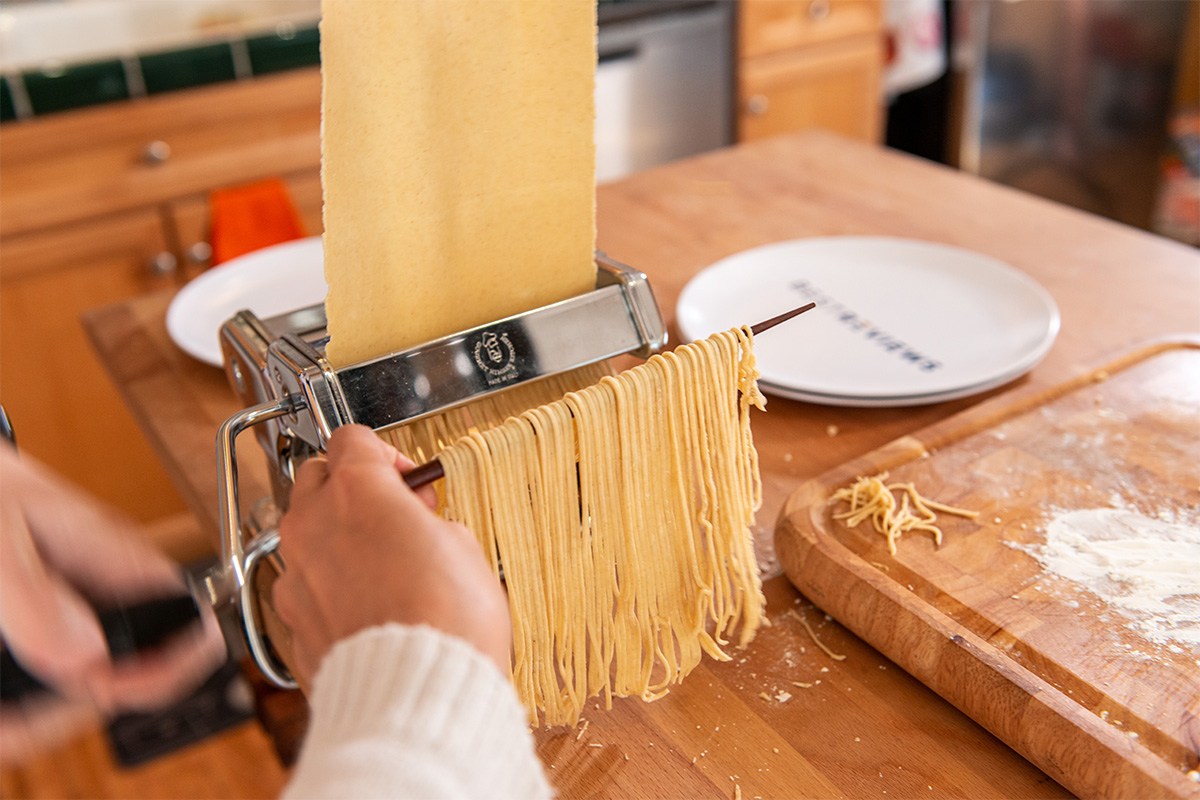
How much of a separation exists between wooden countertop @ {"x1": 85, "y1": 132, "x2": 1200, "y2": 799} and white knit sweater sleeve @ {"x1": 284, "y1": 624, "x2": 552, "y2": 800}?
0.13 meters

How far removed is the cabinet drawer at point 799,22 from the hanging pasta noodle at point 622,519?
1895mm

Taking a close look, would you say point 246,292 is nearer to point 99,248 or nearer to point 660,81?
point 99,248

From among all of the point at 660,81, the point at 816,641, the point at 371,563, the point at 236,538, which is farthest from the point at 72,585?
the point at 660,81

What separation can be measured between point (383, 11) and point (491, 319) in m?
0.20

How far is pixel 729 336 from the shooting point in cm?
66

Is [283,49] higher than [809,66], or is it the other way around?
[283,49]

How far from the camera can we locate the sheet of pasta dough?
575 millimetres

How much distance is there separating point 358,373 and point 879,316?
0.57 meters

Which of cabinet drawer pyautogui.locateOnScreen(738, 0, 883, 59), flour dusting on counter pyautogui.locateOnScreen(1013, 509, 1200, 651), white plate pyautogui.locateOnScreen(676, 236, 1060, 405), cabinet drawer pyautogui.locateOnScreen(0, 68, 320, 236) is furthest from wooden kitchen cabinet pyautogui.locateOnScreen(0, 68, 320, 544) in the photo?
flour dusting on counter pyautogui.locateOnScreen(1013, 509, 1200, 651)

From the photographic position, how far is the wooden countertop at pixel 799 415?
0.60m

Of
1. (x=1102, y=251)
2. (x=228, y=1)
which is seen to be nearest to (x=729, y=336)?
(x=1102, y=251)

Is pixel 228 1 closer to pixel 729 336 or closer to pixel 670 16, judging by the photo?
pixel 670 16

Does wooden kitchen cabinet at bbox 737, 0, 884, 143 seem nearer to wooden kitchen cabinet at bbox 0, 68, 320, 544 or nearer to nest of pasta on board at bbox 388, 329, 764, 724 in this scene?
wooden kitchen cabinet at bbox 0, 68, 320, 544

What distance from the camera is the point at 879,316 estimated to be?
1023 millimetres
